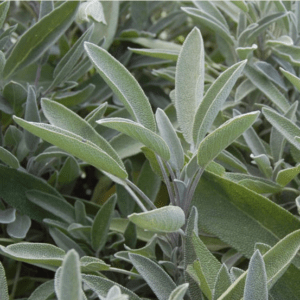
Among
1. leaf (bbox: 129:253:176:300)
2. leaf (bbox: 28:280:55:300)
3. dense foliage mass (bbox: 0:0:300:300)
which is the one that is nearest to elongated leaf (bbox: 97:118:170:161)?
dense foliage mass (bbox: 0:0:300:300)

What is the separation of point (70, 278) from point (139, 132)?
174 millimetres

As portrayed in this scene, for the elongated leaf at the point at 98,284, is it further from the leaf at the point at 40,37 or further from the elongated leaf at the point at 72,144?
the leaf at the point at 40,37

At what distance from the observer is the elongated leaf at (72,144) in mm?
452

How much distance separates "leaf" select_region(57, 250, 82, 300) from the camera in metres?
0.34

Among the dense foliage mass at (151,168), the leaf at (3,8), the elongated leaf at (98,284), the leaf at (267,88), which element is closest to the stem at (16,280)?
the dense foliage mass at (151,168)

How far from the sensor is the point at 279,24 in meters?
0.80

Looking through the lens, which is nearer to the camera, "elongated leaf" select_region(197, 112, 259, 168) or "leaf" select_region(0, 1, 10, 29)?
"elongated leaf" select_region(197, 112, 259, 168)

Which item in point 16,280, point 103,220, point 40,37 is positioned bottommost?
point 16,280

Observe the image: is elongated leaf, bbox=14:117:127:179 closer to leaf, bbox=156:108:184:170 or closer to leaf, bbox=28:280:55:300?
leaf, bbox=156:108:184:170

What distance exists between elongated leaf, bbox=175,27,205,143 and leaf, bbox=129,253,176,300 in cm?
15

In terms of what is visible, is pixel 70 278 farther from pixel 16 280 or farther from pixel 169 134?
pixel 16 280

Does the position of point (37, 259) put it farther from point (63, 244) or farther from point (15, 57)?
point (15, 57)

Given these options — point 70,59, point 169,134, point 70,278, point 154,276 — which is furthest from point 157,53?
point 70,278

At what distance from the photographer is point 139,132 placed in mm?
472
